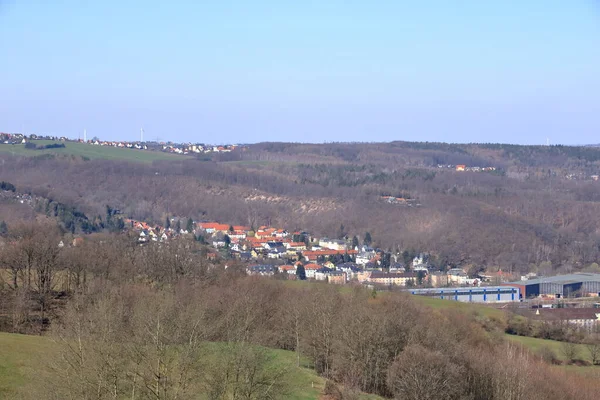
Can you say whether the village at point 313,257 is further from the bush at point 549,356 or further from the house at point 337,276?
the bush at point 549,356

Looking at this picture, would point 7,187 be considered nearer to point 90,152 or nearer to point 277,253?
point 277,253

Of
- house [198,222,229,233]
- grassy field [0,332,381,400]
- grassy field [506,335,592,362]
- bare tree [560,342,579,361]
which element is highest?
grassy field [0,332,381,400]

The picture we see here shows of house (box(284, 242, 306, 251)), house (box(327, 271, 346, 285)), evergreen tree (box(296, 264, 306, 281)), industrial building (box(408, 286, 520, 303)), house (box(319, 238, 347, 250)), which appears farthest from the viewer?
house (box(319, 238, 347, 250))

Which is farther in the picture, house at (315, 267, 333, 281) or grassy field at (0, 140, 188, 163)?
grassy field at (0, 140, 188, 163)

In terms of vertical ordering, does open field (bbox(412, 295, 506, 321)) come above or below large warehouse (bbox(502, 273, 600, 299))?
above

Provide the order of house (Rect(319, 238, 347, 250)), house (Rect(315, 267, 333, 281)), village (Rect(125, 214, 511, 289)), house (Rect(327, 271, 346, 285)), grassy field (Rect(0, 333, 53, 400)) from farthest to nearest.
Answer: house (Rect(319, 238, 347, 250)) → village (Rect(125, 214, 511, 289)) → house (Rect(327, 271, 346, 285)) → house (Rect(315, 267, 333, 281)) → grassy field (Rect(0, 333, 53, 400))

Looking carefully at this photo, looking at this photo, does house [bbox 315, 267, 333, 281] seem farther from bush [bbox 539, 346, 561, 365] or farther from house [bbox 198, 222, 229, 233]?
bush [bbox 539, 346, 561, 365]

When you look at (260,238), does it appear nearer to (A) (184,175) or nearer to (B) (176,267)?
(A) (184,175)

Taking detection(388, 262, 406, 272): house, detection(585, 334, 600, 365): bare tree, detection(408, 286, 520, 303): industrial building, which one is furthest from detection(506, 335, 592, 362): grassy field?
detection(388, 262, 406, 272): house
